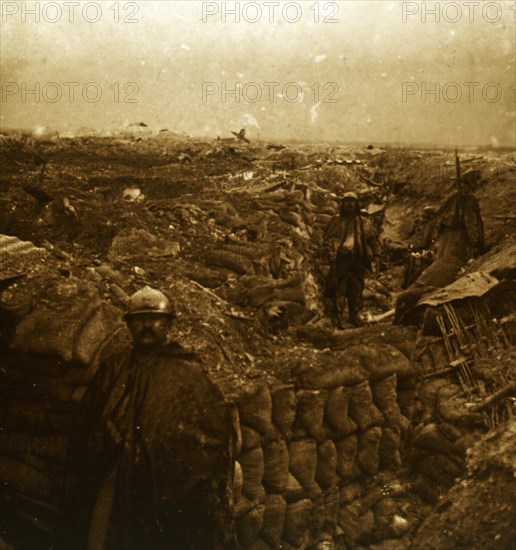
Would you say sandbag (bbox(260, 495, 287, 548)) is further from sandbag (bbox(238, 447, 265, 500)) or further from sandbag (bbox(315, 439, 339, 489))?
sandbag (bbox(315, 439, 339, 489))

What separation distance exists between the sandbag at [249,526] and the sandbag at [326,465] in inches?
20.4

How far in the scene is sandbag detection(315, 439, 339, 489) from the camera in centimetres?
472

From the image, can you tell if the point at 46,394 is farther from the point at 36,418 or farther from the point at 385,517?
the point at 385,517

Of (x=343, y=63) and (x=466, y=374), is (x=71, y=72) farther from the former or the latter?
(x=466, y=374)

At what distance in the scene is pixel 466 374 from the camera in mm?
4988

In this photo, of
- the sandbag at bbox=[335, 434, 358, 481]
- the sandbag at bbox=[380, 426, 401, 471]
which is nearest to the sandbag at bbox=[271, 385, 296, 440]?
the sandbag at bbox=[335, 434, 358, 481]

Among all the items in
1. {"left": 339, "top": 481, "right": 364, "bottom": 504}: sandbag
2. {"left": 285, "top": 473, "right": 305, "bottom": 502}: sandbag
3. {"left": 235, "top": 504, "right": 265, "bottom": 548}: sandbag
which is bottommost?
{"left": 235, "top": 504, "right": 265, "bottom": 548}: sandbag

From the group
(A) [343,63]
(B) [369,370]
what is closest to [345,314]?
(B) [369,370]

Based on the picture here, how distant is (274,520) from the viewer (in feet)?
15.0

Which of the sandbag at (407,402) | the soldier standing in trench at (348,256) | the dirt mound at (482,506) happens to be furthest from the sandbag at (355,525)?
the soldier standing in trench at (348,256)

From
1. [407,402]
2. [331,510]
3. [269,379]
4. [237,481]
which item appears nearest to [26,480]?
[237,481]

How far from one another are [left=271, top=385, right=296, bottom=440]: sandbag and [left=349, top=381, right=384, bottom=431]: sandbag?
0.47 meters

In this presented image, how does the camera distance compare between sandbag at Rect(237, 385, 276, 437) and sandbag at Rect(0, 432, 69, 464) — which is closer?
sandbag at Rect(0, 432, 69, 464)

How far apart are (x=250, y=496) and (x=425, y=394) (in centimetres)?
160
